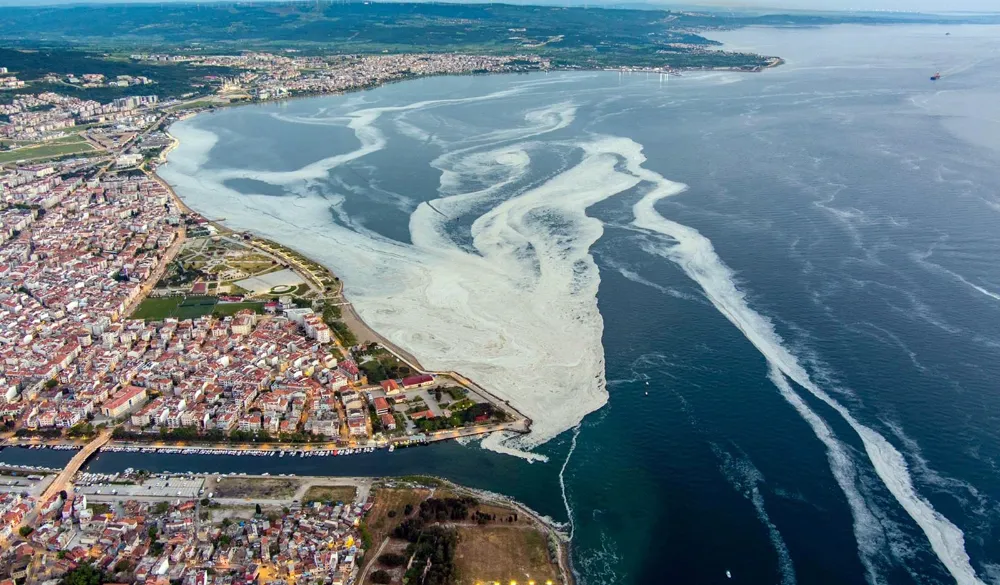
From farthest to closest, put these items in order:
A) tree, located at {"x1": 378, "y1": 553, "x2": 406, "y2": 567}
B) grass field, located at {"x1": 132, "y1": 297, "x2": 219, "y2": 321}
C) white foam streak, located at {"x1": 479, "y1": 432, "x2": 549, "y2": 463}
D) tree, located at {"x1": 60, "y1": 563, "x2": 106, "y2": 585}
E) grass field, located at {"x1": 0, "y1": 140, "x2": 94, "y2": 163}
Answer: grass field, located at {"x1": 0, "y1": 140, "x2": 94, "y2": 163} < grass field, located at {"x1": 132, "y1": 297, "x2": 219, "y2": 321} < white foam streak, located at {"x1": 479, "y1": 432, "x2": 549, "y2": 463} < tree, located at {"x1": 378, "y1": 553, "x2": 406, "y2": 567} < tree, located at {"x1": 60, "y1": 563, "x2": 106, "y2": 585}

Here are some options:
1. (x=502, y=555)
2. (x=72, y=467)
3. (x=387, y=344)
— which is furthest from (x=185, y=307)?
(x=502, y=555)

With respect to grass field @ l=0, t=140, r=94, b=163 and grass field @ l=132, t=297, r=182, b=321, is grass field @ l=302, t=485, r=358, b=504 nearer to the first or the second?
grass field @ l=132, t=297, r=182, b=321

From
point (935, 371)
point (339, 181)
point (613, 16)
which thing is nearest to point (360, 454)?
point (935, 371)

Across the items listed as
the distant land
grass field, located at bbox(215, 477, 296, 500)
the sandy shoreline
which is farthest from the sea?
the distant land

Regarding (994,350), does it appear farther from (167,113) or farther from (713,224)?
(167,113)

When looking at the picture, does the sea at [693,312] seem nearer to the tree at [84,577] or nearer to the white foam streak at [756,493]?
the white foam streak at [756,493]

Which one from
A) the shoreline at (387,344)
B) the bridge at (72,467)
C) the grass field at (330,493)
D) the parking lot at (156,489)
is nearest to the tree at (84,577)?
Result: the parking lot at (156,489)
